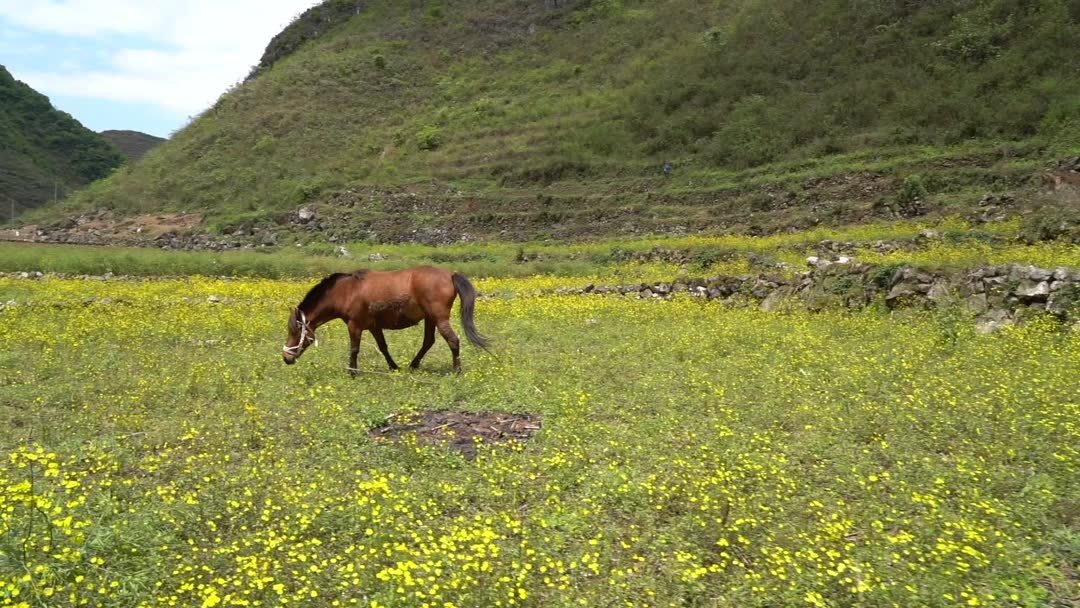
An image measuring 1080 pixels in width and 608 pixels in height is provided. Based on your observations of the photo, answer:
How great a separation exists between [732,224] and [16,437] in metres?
25.9

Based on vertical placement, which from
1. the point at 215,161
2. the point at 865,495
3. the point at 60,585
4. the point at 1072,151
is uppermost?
the point at 215,161

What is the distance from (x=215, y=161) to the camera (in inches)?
2026

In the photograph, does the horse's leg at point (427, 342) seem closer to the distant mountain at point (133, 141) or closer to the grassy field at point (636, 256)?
the grassy field at point (636, 256)

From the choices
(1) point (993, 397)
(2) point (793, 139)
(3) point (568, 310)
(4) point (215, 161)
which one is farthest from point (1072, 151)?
(4) point (215, 161)

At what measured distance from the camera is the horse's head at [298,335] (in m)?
10.2

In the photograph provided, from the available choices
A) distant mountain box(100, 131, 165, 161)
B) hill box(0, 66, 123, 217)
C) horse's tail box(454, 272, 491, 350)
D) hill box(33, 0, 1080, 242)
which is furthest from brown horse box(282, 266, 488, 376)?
distant mountain box(100, 131, 165, 161)

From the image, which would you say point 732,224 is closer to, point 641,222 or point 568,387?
point 641,222

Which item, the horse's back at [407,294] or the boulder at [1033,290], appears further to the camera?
the boulder at [1033,290]

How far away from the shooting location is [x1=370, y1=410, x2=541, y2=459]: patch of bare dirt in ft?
22.9

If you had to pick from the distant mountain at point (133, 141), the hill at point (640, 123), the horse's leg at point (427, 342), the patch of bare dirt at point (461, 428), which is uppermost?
the distant mountain at point (133, 141)

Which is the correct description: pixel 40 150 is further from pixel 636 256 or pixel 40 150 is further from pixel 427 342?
pixel 427 342

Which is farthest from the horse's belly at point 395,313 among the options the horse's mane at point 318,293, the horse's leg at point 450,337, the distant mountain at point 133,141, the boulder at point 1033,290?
the distant mountain at point 133,141

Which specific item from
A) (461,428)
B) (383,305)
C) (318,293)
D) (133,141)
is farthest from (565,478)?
(133,141)

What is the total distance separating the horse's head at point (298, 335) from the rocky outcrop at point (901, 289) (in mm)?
10347
